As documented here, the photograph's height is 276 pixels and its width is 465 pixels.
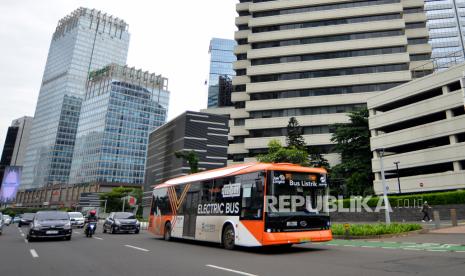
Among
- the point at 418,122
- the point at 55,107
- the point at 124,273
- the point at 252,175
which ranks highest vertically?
the point at 55,107

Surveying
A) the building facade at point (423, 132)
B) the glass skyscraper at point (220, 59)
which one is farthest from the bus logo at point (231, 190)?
the glass skyscraper at point (220, 59)

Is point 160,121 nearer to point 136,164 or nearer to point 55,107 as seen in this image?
point 136,164

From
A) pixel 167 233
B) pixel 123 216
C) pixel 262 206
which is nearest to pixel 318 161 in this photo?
pixel 123 216

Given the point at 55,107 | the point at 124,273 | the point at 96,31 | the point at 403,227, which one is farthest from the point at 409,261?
the point at 96,31

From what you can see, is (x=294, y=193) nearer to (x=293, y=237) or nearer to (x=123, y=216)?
(x=293, y=237)

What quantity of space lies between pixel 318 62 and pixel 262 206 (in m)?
54.6

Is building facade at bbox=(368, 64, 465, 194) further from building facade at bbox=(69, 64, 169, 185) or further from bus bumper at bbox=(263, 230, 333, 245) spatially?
building facade at bbox=(69, 64, 169, 185)

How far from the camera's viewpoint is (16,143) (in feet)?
596

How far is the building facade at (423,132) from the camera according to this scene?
36.5m

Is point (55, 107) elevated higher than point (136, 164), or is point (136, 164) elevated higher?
point (55, 107)

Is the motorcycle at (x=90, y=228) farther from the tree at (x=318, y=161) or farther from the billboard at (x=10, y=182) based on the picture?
the billboard at (x=10, y=182)

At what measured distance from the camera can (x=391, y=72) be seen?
57812 millimetres

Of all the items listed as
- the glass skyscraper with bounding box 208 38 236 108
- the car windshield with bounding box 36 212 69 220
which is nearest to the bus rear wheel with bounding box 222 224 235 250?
the car windshield with bounding box 36 212 69 220

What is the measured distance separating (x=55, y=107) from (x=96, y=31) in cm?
4207
